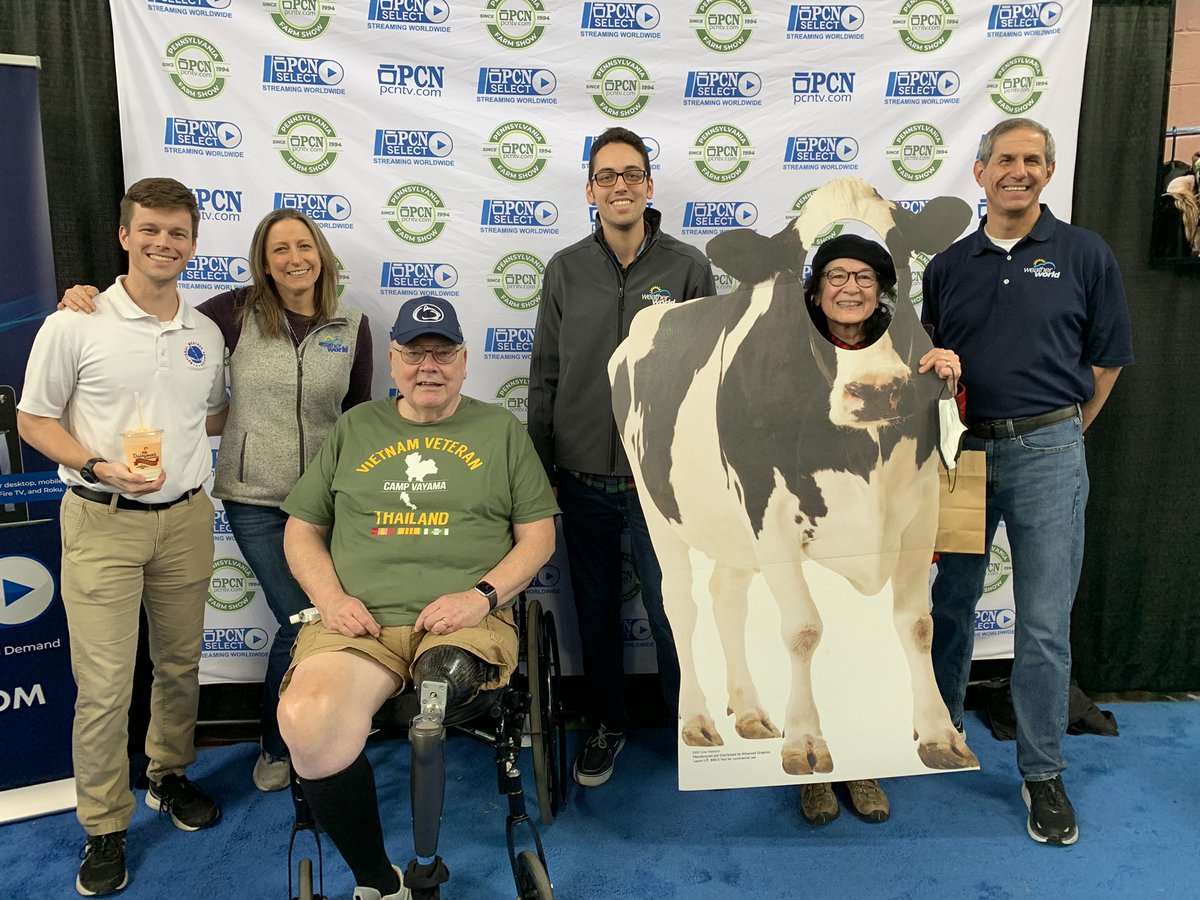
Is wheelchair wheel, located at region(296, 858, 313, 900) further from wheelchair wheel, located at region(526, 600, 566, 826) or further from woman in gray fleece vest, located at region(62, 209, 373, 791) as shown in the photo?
woman in gray fleece vest, located at region(62, 209, 373, 791)

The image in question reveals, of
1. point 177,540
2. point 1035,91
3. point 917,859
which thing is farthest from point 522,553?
point 1035,91

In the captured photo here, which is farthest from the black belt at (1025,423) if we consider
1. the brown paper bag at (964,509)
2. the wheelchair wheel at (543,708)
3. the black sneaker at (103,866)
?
the black sneaker at (103,866)

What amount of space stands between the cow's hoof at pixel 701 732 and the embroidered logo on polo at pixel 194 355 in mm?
1601

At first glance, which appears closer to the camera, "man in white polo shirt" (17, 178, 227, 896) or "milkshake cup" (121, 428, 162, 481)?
"milkshake cup" (121, 428, 162, 481)

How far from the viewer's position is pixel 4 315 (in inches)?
89.4

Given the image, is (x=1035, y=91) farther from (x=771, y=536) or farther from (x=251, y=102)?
(x=251, y=102)

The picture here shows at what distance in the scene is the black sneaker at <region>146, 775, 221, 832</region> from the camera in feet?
7.53

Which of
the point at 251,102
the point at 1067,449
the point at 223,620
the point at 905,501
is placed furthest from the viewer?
the point at 223,620

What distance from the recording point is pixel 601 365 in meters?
2.30

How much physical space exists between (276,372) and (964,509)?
1.93 meters

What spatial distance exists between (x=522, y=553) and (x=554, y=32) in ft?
5.70

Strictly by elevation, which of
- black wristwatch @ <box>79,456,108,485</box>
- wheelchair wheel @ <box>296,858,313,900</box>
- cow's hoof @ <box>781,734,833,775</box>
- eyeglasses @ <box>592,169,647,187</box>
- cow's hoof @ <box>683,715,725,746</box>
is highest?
eyeglasses @ <box>592,169,647,187</box>

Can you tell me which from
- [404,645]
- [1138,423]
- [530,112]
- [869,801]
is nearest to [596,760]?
[869,801]

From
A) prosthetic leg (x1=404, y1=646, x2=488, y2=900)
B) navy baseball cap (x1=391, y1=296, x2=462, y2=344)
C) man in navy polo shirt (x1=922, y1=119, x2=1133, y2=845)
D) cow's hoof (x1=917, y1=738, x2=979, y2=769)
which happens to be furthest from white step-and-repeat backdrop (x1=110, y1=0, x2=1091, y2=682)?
cow's hoof (x1=917, y1=738, x2=979, y2=769)
